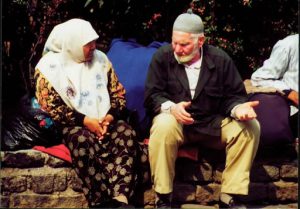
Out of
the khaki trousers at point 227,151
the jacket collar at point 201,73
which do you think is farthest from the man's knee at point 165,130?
the jacket collar at point 201,73

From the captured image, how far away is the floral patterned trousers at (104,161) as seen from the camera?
17.1 ft

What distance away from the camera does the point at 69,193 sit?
5551 mm

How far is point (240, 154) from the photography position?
5223 mm

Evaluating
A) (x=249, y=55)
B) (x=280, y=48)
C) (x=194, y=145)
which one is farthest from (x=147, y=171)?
(x=249, y=55)

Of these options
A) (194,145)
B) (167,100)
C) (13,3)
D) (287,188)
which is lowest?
(287,188)

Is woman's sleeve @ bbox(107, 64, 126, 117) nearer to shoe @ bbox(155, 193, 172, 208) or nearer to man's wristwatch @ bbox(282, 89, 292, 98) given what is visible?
shoe @ bbox(155, 193, 172, 208)

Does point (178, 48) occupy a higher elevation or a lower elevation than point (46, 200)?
higher

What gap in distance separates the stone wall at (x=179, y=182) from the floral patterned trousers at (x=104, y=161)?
0.25 meters

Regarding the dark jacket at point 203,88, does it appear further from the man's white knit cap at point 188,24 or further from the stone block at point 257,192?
the stone block at point 257,192

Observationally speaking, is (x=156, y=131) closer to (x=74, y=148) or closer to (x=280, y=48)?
(x=74, y=148)

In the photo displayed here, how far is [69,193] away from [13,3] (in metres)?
2.24

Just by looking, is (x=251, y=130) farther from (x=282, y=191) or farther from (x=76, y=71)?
(x=76, y=71)

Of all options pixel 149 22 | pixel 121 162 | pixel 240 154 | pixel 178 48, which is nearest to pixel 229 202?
pixel 240 154

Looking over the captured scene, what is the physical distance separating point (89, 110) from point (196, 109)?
0.83 metres
